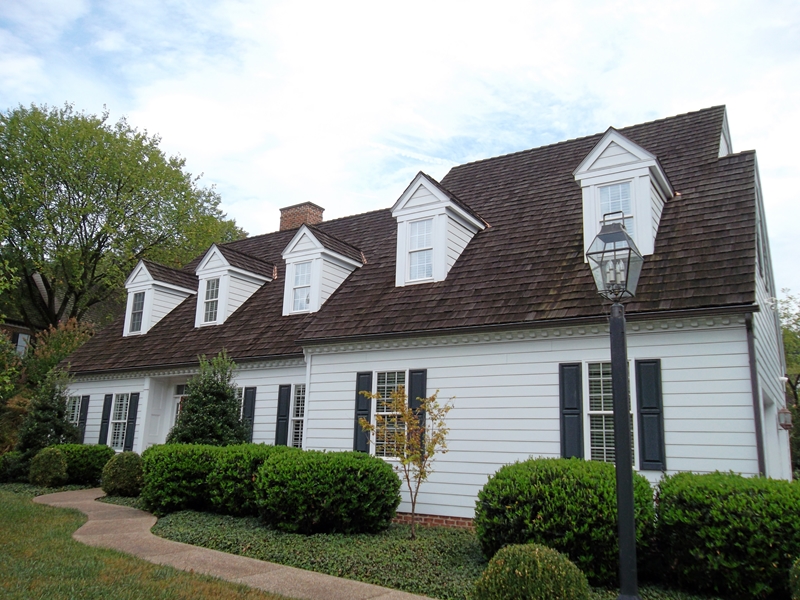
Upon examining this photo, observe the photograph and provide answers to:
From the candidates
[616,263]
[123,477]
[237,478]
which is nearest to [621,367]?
[616,263]

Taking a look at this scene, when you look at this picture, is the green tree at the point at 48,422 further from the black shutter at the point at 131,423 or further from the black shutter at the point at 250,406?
the black shutter at the point at 250,406

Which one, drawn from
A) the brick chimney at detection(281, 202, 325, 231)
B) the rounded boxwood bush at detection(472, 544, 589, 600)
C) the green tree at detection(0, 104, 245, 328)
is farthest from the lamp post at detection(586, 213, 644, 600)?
the green tree at detection(0, 104, 245, 328)

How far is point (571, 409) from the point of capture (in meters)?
10.5

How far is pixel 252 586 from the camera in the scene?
743 cm

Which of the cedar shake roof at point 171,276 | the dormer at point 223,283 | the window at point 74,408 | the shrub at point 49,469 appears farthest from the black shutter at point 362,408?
A: the window at point 74,408

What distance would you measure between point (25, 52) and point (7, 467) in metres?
12.6

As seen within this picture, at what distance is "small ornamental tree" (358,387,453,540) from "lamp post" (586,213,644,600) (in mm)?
4629

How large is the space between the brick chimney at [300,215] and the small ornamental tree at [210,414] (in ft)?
32.0

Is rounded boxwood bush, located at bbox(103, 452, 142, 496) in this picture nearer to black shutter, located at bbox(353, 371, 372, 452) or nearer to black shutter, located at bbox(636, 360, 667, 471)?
black shutter, located at bbox(353, 371, 372, 452)

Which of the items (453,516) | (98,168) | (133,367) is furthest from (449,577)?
(98,168)

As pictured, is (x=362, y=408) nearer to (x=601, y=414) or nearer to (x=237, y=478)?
(x=237, y=478)

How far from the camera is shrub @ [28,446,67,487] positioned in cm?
1655

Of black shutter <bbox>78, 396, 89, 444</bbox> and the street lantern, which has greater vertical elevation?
the street lantern

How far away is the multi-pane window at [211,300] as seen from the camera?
19.1 m
